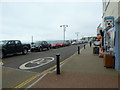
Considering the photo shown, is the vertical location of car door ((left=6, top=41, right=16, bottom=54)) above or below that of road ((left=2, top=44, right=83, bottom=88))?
above

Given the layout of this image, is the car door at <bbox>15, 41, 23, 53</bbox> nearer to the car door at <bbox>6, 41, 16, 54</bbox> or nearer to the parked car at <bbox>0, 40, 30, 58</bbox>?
the parked car at <bbox>0, 40, 30, 58</bbox>

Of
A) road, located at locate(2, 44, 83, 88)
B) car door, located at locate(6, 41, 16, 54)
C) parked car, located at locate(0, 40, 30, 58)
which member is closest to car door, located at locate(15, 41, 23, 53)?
parked car, located at locate(0, 40, 30, 58)

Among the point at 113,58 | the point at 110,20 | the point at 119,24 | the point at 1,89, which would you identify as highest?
the point at 110,20

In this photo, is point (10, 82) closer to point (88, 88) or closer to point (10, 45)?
point (88, 88)

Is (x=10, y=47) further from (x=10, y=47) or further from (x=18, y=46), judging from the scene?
(x=18, y=46)

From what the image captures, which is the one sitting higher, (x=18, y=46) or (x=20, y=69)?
(x=18, y=46)

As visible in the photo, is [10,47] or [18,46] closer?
[10,47]

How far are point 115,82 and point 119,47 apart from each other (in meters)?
2.54

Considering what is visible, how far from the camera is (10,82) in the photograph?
4883mm

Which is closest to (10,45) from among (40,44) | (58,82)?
(40,44)

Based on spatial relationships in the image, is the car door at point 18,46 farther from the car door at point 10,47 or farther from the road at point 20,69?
the road at point 20,69

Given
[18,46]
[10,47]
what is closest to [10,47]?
[10,47]

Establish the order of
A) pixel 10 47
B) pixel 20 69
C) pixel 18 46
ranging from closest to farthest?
pixel 20 69 → pixel 10 47 → pixel 18 46

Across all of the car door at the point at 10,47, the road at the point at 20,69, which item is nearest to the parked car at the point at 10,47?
the car door at the point at 10,47
